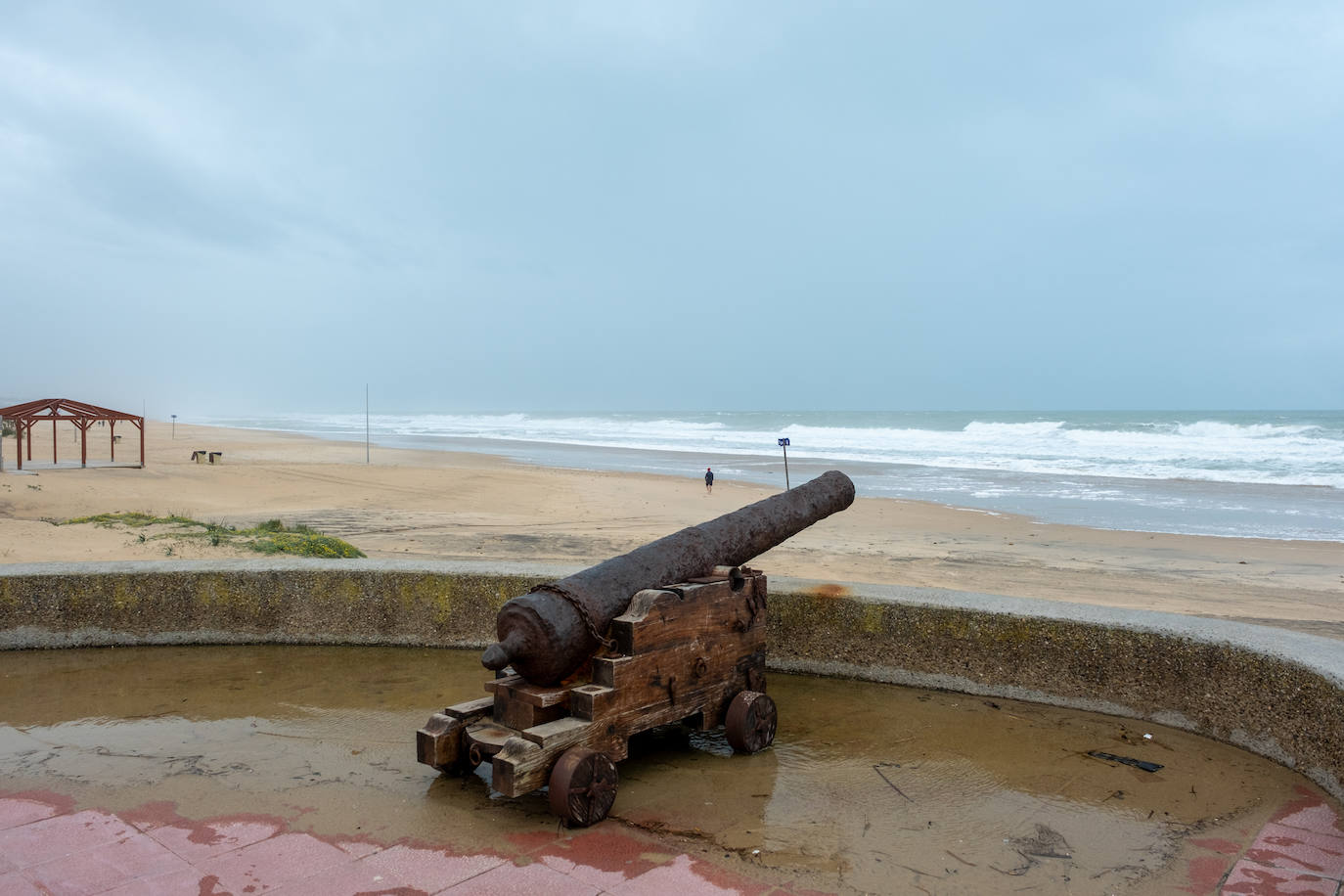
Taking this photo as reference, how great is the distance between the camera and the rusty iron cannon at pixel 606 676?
11.0 feet

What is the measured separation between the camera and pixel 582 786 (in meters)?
3.26

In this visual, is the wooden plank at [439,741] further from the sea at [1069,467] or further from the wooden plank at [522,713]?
the sea at [1069,467]

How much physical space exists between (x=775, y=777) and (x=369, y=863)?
65.4 inches

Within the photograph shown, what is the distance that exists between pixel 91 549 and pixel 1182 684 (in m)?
8.75

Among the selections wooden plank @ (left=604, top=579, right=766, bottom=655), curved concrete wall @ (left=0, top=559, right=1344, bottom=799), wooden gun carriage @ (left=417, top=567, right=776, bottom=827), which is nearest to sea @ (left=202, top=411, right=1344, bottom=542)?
curved concrete wall @ (left=0, top=559, right=1344, bottom=799)

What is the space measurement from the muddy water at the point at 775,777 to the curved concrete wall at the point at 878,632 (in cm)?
15

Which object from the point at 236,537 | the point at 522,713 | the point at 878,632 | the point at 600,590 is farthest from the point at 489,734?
the point at 236,537

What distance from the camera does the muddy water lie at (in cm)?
312

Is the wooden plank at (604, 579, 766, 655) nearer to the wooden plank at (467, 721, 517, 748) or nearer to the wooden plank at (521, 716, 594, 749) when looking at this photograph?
the wooden plank at (521, 716, 594, 749)

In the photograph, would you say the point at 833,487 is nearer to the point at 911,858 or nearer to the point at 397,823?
the point at 911,858

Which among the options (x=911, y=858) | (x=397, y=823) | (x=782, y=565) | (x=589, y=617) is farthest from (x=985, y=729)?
(x=782, y=565)

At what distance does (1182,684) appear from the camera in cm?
424

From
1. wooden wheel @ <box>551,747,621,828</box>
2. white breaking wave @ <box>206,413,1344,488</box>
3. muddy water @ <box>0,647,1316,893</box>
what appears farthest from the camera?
white breaking wave @ <box>206,413,1344,488</box>

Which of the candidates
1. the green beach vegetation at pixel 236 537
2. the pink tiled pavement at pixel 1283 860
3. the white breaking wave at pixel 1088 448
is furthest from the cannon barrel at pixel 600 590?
the white breaking wave at pixel 1088 448
